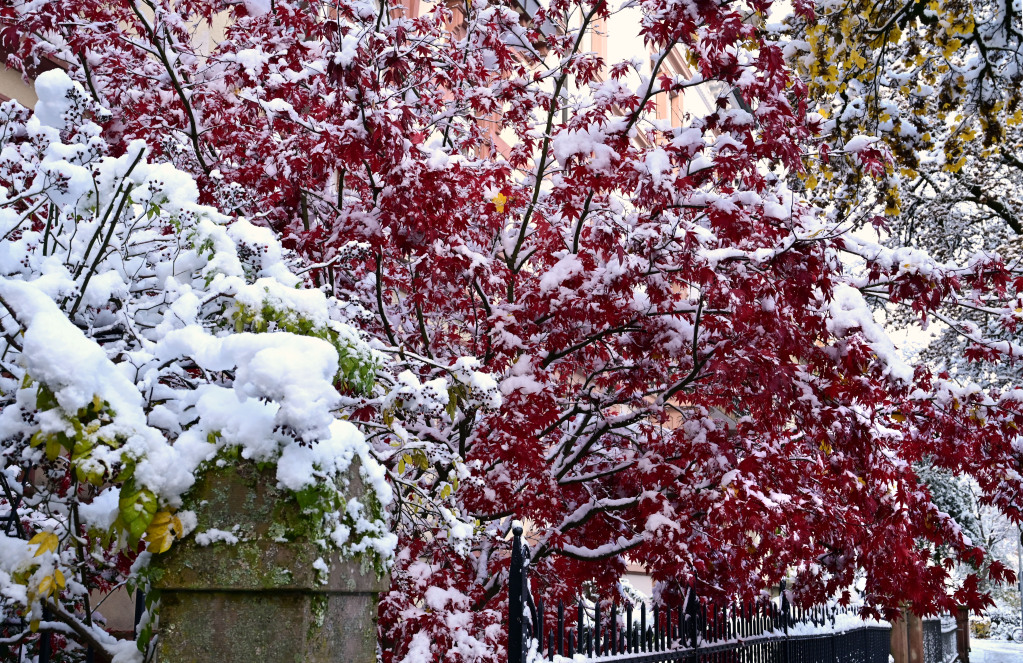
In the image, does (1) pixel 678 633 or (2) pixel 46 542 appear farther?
(1) pixel 678 633

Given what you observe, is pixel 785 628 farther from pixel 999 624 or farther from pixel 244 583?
pixel 999 624

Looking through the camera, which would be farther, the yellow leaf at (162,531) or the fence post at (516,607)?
the fence post at (516,607)

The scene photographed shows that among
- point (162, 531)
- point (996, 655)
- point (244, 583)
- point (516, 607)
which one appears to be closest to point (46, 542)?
point (162, 531)

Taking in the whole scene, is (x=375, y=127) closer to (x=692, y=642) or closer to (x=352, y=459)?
(x=352, y=459)

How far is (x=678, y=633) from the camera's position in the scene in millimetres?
5312

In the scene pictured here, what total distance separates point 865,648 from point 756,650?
659cm

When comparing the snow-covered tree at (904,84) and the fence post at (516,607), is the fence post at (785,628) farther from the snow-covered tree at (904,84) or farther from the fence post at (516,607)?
the fence post at (516,607)

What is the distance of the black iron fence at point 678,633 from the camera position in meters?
3.33

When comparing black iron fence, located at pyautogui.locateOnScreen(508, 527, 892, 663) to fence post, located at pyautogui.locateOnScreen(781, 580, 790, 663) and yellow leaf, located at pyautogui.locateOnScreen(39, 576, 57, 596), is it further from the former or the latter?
yellow leaf, located at pyautogui.locateOnScreen(39, 576, 57, 596)

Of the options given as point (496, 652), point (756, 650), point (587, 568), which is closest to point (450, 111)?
point (587, 568)

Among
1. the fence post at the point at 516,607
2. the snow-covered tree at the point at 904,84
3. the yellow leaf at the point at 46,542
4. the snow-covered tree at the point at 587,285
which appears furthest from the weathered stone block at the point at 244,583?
the snow-covered tree at the point at 904,84

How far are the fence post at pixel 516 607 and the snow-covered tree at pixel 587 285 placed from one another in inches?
57.2

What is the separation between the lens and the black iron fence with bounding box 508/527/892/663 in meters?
3.33

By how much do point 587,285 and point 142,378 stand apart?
11.8ft
